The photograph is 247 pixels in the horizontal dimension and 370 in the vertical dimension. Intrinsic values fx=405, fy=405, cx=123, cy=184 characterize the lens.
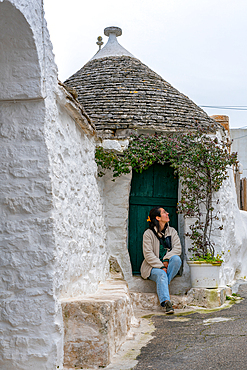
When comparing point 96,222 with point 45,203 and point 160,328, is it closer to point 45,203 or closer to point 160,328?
point 160,328

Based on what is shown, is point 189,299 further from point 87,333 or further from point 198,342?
point 87,333

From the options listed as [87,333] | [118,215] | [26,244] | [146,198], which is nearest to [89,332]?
[87,333]

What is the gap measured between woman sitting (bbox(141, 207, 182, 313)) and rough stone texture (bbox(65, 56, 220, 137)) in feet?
4.71

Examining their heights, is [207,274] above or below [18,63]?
below

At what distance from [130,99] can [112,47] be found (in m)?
1.94

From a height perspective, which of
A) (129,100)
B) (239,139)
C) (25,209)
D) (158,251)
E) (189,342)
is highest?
(239,139)

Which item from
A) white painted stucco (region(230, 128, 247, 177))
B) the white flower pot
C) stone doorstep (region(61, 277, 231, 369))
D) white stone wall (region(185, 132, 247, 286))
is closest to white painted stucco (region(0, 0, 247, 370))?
stone doorstep (region(61, 277, 231, 369))

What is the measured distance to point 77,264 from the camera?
4.02 meters

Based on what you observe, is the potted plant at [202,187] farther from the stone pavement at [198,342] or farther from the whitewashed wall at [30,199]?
the whitewashed wall at [30,199]

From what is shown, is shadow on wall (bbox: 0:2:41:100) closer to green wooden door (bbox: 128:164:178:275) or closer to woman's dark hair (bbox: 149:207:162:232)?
woman's dark hair (bbox: 149:207:162:232)

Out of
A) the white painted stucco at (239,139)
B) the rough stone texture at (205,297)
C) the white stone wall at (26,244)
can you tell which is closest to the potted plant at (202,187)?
the rough stone texture at (205,297)

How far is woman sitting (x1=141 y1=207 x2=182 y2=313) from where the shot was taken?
5617mm

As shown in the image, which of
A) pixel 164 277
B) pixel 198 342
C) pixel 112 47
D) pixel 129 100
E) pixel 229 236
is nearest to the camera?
pixel 198 342

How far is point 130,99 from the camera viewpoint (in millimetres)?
6672
